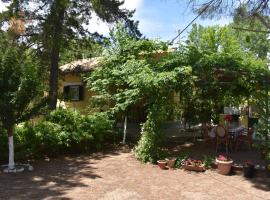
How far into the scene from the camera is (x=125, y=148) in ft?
47.1

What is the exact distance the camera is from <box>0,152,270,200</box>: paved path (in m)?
8.23

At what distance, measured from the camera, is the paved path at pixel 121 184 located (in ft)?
27.0

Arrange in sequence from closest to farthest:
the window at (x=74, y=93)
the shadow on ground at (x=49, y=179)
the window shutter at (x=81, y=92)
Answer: the shadow on ground at (x=49, y=179) < the window at (x=74, y=93) < the window shutter at (x=81, y=92)

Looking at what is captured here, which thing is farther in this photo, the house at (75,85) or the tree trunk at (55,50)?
the house at (75,85)

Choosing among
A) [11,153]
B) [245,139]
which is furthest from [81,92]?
[11,153]

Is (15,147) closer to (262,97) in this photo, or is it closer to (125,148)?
(125,148)

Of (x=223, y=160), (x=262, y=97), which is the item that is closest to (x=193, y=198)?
(x=223, y=160)

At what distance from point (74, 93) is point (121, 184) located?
13898mm

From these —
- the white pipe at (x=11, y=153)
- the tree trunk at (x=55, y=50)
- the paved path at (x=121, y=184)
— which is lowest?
the paved path at (x=121, y=184)

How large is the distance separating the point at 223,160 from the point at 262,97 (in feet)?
8.51

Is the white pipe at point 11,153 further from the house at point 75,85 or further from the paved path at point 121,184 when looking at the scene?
the house at point 75,85

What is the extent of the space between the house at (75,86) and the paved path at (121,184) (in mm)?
10256

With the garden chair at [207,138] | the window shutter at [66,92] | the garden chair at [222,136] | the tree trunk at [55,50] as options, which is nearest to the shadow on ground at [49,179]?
the garden chair at [222,136]

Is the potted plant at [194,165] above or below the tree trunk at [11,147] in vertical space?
below
